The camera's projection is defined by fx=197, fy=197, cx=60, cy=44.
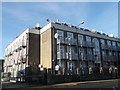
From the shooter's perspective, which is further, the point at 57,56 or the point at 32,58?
the point at 32,58

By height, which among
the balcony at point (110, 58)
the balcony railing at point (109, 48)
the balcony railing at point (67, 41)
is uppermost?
the balcony railing at point (67, 41)

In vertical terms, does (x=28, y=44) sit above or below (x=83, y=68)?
above

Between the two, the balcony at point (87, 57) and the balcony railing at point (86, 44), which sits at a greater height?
the balcony railing at point (86, 44)

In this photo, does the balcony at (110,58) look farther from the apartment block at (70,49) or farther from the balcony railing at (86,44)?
the balcony railing at (86,44)

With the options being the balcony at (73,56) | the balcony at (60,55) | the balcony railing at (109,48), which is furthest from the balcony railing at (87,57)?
the balcony railing at (109,48)

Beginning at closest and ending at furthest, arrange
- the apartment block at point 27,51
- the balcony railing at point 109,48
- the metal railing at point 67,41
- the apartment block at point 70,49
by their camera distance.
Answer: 1. the apartment block at point 70,49
2. the metal railing at point 67,41
3. the apartment block at point 27,51
4. the balcony railing at point 109,48

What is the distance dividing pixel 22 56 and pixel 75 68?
269 inches

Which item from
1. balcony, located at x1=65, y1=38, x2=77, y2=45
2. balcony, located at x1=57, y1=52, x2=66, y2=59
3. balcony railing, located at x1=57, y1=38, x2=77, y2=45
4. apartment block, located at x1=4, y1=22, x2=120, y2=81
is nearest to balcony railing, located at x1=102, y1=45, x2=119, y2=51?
apartment block, located at x1=4, y1=22, x2=120, y2=81

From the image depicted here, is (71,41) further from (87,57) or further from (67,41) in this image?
(87,57)

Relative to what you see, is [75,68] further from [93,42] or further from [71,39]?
[93,42]

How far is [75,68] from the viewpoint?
2305 cm

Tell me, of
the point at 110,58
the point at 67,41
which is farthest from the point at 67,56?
the point at 110,58

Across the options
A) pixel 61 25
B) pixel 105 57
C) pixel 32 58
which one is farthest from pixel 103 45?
pixel 32 58

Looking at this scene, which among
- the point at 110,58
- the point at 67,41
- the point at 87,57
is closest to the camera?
the point at 67,41
